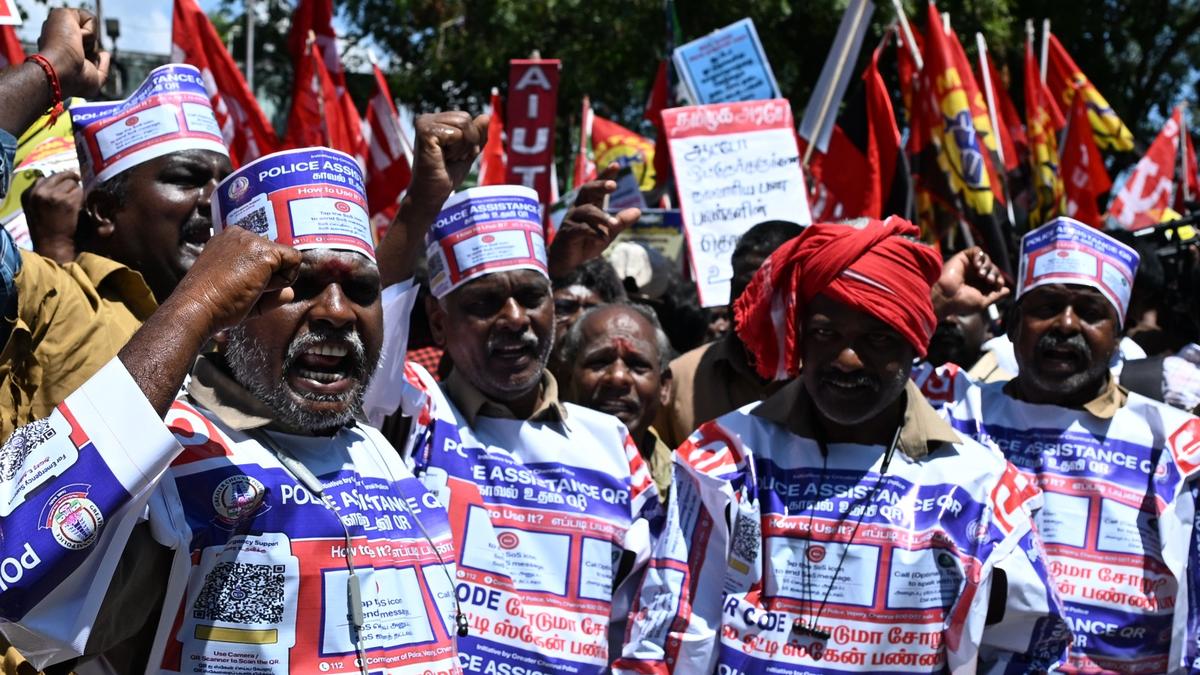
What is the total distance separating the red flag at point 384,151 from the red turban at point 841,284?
529 centimetres

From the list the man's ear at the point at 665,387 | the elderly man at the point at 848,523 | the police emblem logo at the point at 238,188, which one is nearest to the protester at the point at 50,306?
the police emblem logo at the point at 238,188

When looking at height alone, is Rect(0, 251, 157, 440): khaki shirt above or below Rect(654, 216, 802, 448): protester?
above

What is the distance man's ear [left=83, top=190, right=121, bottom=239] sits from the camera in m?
3.80

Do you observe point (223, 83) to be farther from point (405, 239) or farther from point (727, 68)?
point (405, 239)

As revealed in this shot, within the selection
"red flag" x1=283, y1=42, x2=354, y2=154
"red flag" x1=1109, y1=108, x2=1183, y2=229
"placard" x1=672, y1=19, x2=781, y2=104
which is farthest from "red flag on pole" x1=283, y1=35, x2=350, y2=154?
"red flag" x1=1109, y1=108, x2=1183, y2=229

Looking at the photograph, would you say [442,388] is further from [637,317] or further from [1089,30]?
[1089,30]

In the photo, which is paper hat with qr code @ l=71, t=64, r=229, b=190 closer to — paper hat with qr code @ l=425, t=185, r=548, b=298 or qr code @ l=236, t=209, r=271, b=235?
paper hat with qr code @ l=425, t=185, r=548, b=298

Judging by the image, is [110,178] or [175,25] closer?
[110,178]

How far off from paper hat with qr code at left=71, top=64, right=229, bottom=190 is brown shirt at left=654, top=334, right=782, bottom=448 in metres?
2.07

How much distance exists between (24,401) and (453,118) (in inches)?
50.3

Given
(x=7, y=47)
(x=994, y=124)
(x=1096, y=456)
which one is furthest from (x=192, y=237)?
(x=994, y=124)

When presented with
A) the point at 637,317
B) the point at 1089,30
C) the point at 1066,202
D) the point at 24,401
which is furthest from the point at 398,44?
the point at 24,401

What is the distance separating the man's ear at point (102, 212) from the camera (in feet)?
12.5

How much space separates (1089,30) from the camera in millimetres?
21375
